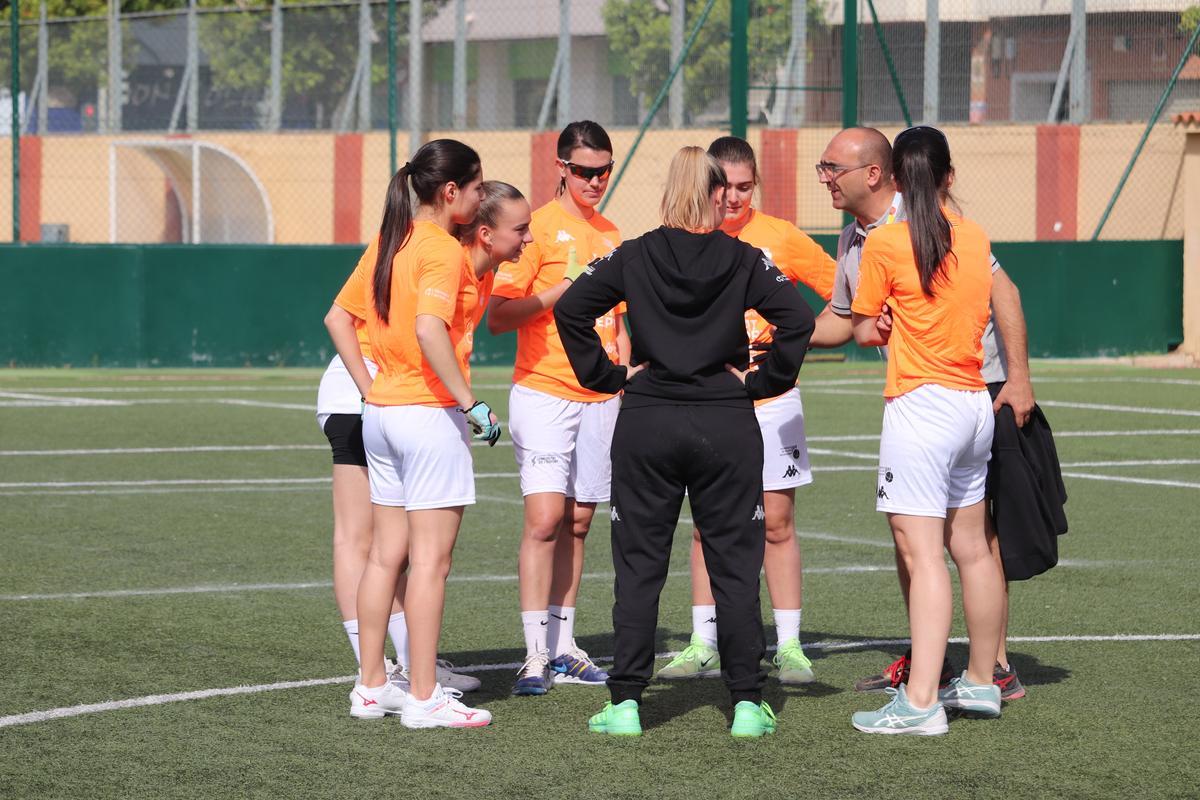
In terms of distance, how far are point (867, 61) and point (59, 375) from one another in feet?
40.0

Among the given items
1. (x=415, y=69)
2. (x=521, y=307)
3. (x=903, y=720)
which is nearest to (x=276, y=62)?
(x=415, y=69)

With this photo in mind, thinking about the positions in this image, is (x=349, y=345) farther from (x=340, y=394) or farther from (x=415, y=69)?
(x=415, y=69)

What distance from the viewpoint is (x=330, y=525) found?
11078 mm

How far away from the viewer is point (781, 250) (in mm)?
7703

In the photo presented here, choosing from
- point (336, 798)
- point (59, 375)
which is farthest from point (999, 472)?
point (59, 375)

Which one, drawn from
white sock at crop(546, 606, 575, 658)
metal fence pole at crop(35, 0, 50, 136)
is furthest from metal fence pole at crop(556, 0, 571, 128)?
white sock at crop(546, 606, 575, 658)

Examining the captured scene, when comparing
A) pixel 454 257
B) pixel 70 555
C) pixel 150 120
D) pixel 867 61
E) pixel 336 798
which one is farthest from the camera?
pixel 150 120

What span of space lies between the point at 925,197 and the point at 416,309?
1791 millimetres

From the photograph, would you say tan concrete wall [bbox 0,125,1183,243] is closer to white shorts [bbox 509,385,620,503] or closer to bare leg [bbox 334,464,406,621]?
white shorts [bbox 509,385,620,503]

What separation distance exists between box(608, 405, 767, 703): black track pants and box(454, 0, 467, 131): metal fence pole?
25326 mm

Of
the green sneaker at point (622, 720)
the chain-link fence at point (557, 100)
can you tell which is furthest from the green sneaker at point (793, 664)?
the chain-link fence at point (557, 100)

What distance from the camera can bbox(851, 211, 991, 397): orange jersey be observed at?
245 inches

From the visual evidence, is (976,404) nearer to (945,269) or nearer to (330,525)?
(945,269)

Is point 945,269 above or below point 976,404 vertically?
above
